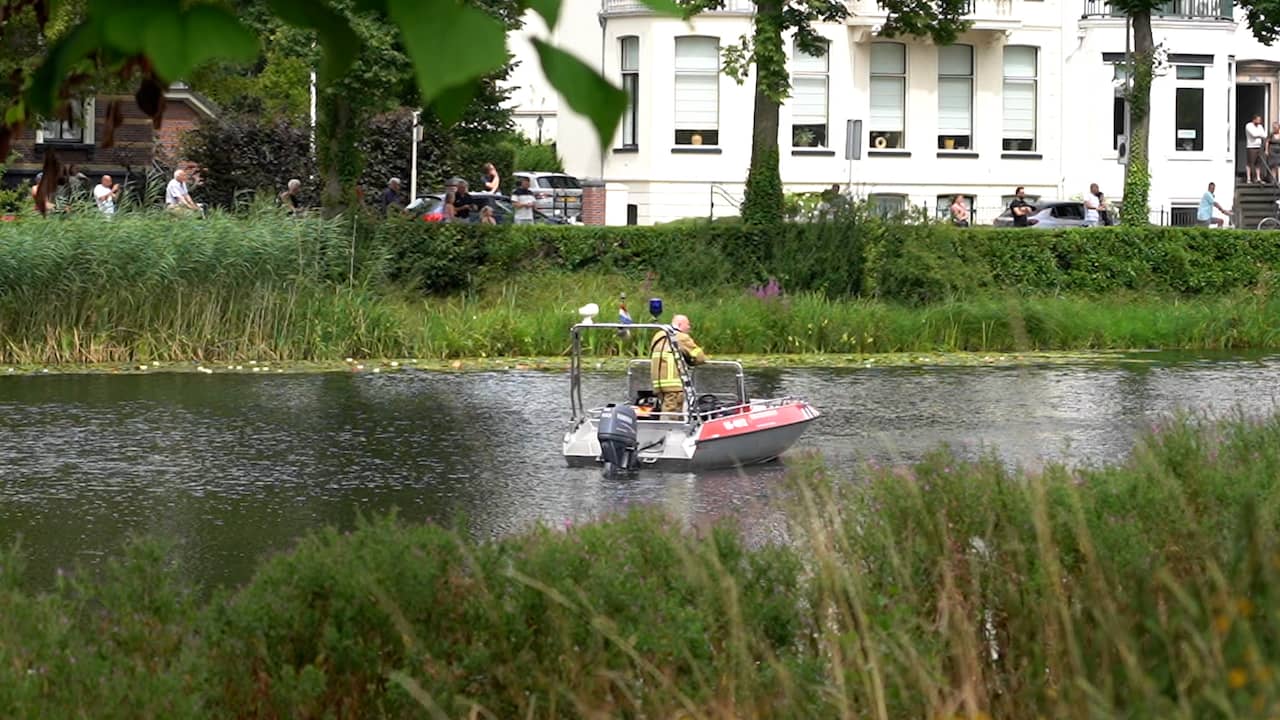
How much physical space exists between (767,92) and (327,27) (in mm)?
30934

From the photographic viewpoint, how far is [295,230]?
3005 cm

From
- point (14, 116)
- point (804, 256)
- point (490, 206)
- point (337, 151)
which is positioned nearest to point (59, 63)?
point (14, 116)

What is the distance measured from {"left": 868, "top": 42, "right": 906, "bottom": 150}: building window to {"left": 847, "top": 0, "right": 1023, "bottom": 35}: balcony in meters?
0.83

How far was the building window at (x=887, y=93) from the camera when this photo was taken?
52.1m

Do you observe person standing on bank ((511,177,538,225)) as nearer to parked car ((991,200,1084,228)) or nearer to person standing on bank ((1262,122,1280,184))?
parked car ((991,200,1084,228))

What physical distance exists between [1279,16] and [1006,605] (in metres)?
32.7

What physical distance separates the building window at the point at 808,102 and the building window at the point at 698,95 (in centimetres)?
200

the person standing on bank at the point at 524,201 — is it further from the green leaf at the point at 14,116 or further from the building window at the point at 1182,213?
the green leaf at the point at 14,116

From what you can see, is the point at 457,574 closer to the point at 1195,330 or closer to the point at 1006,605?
the point at 1006,605

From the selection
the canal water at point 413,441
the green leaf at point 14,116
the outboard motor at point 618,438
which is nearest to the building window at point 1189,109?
the canal water at point 413,441

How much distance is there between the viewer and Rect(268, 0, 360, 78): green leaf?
4.01 meters

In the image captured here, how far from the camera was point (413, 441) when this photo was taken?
853 inches

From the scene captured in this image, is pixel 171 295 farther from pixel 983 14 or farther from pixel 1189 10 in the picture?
pixel 1189 10

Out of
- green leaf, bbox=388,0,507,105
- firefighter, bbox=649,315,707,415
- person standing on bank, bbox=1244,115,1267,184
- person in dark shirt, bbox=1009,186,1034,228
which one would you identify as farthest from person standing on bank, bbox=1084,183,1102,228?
green leaf, bbox=388,0,507,105
